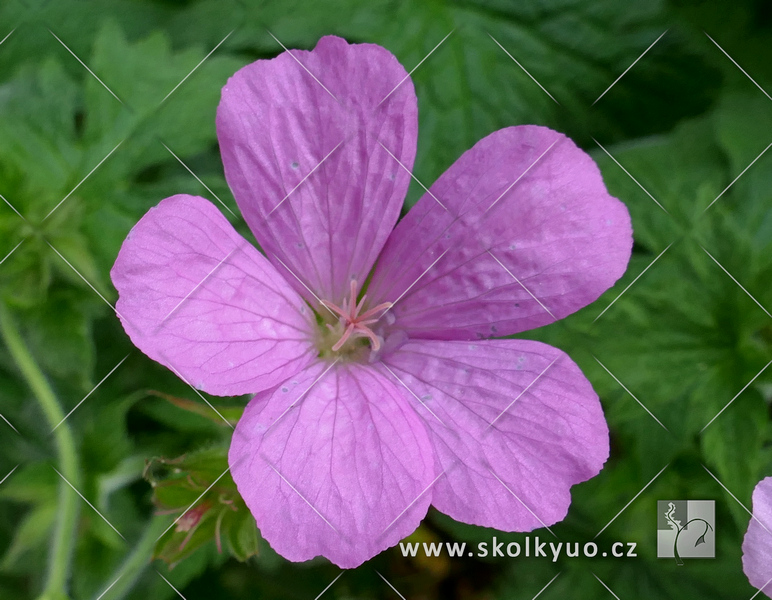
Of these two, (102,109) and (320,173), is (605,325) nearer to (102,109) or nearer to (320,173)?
(320,173)

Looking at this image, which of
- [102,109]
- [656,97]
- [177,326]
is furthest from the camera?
[656,97]

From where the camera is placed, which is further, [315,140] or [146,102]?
[146,102]

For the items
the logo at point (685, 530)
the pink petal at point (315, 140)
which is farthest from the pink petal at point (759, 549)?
the pink petal at point (315, 140)

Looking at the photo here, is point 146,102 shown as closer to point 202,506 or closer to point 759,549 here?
point 202,506

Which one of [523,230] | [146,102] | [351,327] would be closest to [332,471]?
[351,327]

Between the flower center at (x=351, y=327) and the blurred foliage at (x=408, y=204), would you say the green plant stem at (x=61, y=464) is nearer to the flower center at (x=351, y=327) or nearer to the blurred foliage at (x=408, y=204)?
the blurred foliage at (x=408, y=204)

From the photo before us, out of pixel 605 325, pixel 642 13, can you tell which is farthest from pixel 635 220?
pixel 642 13

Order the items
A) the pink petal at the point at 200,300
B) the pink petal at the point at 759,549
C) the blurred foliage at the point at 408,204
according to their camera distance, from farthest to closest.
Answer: the blurred foliage at the point at 408,204
the pink petal at the point at 759,549
the pink petal at the point at 200,300

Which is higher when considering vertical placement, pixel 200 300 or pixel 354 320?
pixel 200 300
